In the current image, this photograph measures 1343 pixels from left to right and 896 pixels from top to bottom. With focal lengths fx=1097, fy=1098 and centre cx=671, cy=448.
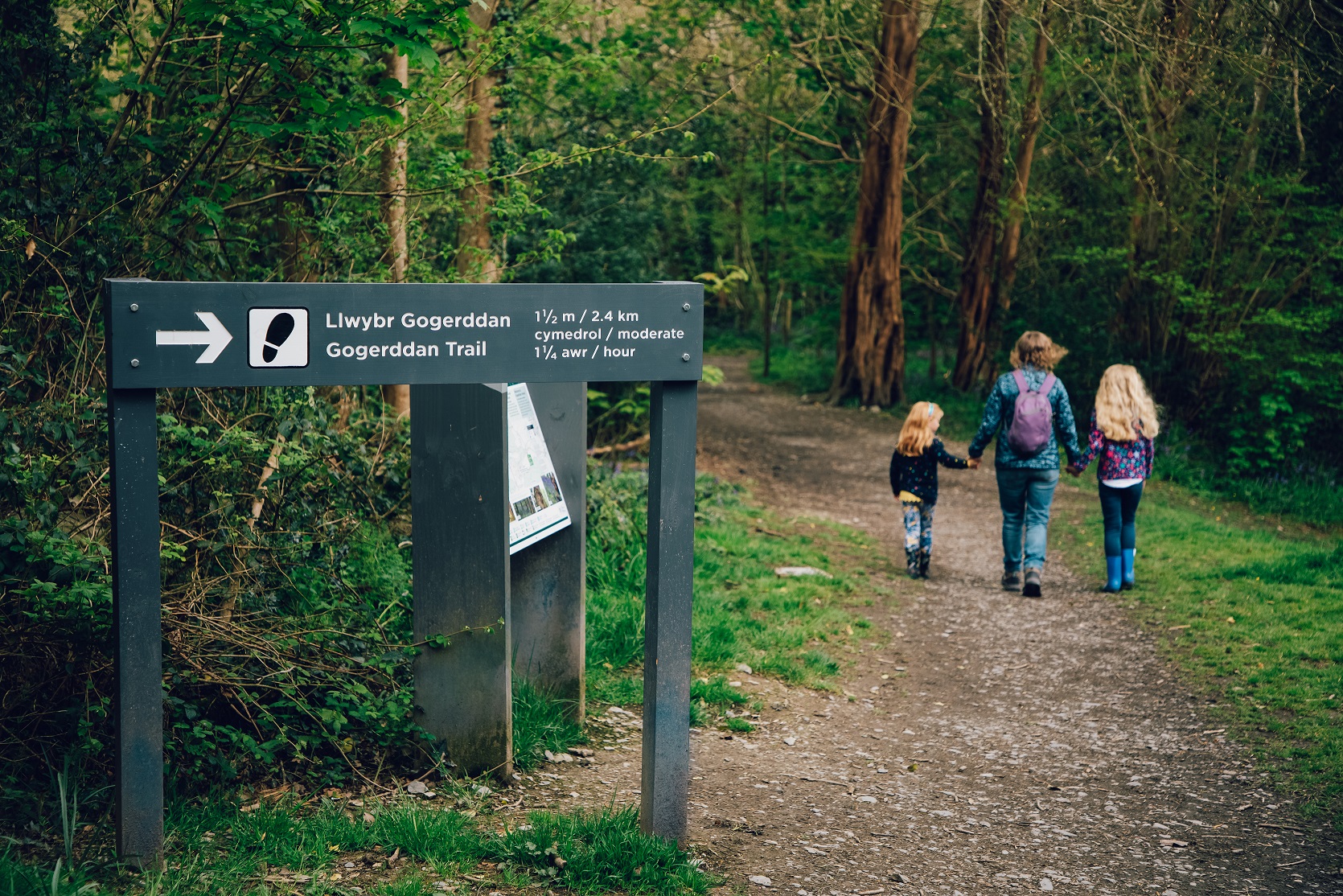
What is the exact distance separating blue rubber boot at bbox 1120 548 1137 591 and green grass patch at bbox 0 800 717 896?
5511 millimetres

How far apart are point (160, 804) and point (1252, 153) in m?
13.4

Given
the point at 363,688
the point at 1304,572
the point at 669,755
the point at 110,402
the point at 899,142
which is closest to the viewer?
the point at 110,402

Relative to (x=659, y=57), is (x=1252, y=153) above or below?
below

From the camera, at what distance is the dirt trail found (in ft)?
13.3

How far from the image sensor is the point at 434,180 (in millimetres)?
6469

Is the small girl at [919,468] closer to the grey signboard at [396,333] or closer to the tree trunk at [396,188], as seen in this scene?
the tree trunk at [396,188]

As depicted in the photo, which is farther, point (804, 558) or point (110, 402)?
point (804, 558)

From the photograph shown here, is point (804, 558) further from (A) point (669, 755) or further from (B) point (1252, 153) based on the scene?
(B) point (1252, 153)

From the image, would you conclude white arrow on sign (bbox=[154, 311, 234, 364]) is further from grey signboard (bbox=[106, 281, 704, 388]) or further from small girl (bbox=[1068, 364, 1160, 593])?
small girl (bbox=[1068, 364, 1160, 593])

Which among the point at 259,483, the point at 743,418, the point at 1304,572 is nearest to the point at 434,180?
the point at 259,483

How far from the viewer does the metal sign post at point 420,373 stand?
3.29 metres

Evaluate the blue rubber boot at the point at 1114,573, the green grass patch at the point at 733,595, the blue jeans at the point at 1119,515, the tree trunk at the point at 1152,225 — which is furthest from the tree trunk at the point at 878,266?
the blue rubber boot at the point at 1114,573

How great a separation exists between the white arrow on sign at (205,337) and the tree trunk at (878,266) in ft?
50.5

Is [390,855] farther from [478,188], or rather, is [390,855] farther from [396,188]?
[478,188]
